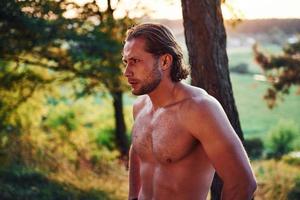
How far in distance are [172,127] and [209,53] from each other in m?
2.04

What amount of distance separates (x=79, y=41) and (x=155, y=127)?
24.9 feet

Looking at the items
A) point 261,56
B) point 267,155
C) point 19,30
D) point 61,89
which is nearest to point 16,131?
point 19,30

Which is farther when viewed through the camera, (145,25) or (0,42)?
(0,42)

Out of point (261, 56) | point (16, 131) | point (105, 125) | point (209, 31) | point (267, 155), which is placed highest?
point (209, 31)

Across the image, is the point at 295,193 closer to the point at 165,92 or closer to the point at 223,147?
the point at 165,92

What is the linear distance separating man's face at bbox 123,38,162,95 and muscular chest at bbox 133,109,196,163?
0.19m

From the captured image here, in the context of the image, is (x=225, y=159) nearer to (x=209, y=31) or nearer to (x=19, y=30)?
(x=209, y=31)

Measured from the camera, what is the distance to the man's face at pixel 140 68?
235 cm

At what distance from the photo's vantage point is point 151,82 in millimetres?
2371

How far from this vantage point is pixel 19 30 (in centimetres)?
910

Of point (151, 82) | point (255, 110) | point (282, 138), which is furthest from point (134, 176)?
point (255, 110)

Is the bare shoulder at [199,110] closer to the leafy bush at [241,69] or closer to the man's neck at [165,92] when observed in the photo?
the man's neck at [165,92]

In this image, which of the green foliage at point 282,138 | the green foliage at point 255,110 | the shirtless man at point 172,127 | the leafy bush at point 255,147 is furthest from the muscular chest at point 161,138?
the green foliage at point 255,110

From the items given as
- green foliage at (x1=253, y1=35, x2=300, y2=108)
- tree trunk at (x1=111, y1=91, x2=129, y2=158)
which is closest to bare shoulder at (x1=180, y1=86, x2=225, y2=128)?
green foliage at (x1=253, y1=35, x2=300, y2=108)
